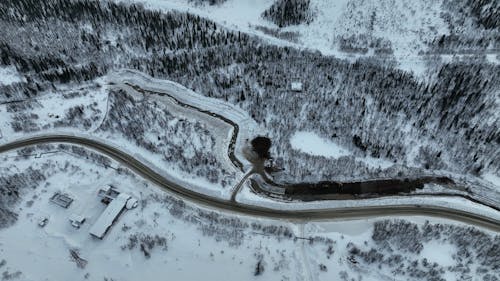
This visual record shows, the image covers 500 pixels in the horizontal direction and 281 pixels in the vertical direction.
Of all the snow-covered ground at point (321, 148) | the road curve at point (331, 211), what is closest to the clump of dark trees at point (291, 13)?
the snow-covered ground at point (321, 148)

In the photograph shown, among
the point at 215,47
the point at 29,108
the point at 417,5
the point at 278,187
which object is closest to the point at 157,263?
the point at 278,187

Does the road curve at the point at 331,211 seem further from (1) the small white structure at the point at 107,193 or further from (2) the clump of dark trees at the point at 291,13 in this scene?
(2) the clump of dark trees at the point at 291,13

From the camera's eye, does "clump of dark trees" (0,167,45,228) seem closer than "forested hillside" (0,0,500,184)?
Yes

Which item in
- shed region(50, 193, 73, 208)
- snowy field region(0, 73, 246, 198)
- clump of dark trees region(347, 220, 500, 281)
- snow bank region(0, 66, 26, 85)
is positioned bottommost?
shed region(50, 193, 73, 208)

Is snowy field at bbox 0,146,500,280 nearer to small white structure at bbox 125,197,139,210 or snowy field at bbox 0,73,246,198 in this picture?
small white structure at bbox 125,197,139,210

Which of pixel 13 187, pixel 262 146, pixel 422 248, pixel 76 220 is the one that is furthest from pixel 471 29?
pixel 13 187

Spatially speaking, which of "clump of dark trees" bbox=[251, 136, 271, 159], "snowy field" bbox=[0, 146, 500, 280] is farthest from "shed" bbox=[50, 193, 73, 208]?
"clump of dark trees" bbox=[251, 136, 271, 159]

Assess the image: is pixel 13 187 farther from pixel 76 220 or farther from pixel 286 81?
pixel 286 81
